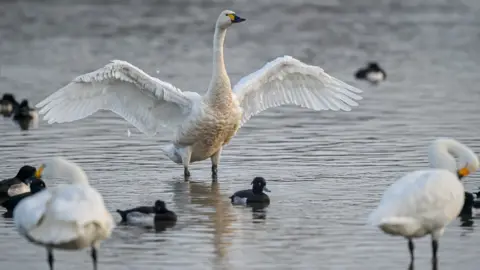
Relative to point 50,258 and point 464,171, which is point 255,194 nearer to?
point 464,171

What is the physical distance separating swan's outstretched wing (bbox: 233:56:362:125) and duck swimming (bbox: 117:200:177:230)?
4198mm

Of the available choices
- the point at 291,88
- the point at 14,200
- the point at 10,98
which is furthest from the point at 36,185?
the point at 10,98

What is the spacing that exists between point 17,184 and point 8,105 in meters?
8.28

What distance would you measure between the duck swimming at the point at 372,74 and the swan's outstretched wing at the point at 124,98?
1055 cm

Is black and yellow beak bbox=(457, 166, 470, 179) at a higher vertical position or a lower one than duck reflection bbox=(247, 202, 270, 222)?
higher

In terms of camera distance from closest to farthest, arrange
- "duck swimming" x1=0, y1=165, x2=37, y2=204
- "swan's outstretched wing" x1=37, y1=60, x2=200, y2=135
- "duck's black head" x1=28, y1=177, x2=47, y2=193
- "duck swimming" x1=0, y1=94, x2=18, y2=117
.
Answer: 1. "duck's black head" x1=28, y1=177, x2=47, y2=193
2. "duck swimming" x1=0, y1=165, x2=37, y2=204
3. "swan's outstretched wing" x1=37, y1=60, x2=200, y2=135
4. "duck swimming" x1=0, y1=94, x2=18, y2=117

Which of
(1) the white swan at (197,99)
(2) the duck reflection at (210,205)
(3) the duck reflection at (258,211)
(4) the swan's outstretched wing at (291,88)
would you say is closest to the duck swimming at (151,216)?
(2) the duck reflection at (210,205)

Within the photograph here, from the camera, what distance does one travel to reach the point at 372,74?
2712 centimetres

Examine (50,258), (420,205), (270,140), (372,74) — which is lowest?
(50,258)

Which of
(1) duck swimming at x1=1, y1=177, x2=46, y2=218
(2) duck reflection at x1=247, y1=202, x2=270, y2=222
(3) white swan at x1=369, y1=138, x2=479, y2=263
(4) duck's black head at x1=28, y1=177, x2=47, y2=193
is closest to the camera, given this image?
(3) white swan at x1=369, y1=138, x2=479, y2=263

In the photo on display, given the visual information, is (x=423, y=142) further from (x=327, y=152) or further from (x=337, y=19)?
(x=337, y=19)

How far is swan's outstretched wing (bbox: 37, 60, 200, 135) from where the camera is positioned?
16.3m

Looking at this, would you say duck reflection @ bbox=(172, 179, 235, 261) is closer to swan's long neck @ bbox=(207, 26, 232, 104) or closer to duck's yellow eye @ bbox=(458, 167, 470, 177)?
swan's long neck @ bbox=(207, 26, 232, 104)

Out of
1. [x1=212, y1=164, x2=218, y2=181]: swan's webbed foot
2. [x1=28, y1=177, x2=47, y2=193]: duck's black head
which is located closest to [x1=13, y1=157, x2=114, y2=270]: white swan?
[x1=28, y1=177, x2=47, y2=193]: duck's black head
